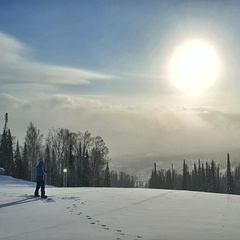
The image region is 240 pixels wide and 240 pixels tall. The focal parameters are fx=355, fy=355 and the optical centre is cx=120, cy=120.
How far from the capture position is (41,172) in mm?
19562

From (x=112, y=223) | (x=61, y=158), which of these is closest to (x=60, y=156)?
(x=61, y=158)

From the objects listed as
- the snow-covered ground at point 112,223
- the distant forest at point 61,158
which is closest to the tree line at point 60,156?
the distant forest at point 61,158

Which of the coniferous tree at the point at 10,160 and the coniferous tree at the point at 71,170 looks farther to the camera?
the coniferous tree at the point at 10,160

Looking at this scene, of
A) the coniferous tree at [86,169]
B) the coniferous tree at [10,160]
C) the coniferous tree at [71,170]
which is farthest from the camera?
the coniferous tree at [86,169]

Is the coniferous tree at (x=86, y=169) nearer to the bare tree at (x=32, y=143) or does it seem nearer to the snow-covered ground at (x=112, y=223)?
the bare tree at (x=32, y=143)

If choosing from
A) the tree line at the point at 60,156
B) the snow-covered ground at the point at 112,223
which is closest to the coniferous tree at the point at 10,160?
the tree line at the point at 60,156

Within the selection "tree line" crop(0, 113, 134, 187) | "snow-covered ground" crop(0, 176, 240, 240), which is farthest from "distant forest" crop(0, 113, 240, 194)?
"snow-covered ground" crop(0, 176, 240, 240)

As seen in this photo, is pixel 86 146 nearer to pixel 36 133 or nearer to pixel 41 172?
pixel 36 133

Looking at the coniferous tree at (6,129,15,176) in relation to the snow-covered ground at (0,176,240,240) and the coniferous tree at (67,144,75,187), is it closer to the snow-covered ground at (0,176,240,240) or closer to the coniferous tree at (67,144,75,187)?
the coniferous tree at (67,144,75,187)

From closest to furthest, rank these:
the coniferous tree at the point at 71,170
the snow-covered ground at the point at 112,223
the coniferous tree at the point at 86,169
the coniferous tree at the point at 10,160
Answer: the snow-covered ground at the point at 112,223 → the coniferous tree at the point at 71,170 → the coniferous tree at the point at 10,160 → the coniferous tree at the point at 86,169

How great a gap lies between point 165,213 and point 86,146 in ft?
231

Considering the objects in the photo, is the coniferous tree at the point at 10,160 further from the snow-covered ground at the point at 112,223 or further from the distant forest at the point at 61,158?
the snow-covered ground at the point at 112,223

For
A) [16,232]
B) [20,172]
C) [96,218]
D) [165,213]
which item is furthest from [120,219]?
[20,172]

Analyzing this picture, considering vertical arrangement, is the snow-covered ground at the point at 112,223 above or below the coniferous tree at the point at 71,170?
below
